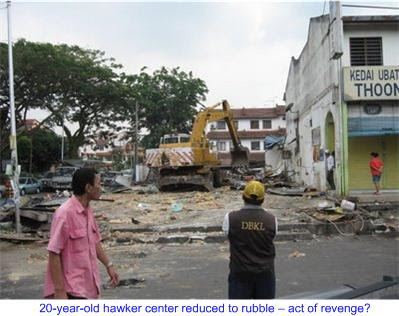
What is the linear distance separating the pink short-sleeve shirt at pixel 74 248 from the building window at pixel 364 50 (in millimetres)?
18121

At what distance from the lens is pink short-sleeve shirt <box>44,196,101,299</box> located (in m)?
4.37

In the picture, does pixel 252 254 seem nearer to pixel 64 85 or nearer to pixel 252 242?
pixel 252 242

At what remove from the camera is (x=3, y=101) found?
36.2 metres

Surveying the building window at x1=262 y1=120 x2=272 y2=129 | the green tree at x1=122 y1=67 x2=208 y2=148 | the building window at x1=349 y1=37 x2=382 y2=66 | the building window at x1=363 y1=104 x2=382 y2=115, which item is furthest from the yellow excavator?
the building window at x1=262 y1=120 x2=272 y2=129

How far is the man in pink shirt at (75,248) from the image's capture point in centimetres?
433

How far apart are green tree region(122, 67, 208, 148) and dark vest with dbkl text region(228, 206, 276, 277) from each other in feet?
144

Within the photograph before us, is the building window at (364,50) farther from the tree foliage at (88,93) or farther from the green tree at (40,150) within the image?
the green tree at (40,150)

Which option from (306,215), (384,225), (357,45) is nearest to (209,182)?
(357,45)

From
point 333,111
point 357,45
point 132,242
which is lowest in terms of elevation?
point 132,242

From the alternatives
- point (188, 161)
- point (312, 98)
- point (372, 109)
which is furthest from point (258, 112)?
point (372, 109)

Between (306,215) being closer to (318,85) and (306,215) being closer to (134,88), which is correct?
(318,85)

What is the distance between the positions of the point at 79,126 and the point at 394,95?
31362 mm

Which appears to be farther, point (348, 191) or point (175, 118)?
point (175, 118)

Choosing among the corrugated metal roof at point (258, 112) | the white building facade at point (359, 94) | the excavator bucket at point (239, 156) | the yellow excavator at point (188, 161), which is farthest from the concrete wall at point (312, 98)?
the corrugated metal roof at point (258, 112)
